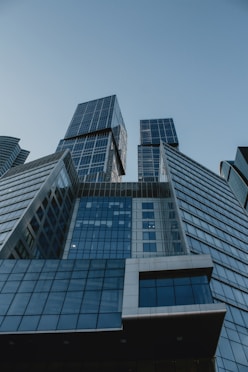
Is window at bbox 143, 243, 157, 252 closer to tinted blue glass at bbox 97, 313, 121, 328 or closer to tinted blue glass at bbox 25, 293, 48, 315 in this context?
tinted blue glass at bbox 25, 293, 48, 315

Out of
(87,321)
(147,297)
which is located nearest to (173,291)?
(147,297)

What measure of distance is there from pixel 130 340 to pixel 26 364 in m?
10.1

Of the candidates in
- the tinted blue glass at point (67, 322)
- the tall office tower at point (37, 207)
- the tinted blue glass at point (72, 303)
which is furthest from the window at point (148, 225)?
the tinted blue glass at point (67, 322)

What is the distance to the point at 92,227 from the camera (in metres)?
67.6

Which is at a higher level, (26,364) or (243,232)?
(243,232)

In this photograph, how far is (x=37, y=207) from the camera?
176 feet

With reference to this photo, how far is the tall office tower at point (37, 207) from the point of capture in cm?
4688

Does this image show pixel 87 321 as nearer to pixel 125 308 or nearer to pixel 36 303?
pixel 125 308

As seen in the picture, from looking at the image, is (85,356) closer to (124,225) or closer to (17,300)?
A: (17,300)

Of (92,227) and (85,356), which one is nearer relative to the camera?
(85,356)

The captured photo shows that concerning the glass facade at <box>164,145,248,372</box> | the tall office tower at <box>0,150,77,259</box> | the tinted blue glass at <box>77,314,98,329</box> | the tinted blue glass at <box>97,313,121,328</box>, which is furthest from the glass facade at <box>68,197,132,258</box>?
the tinted blue glass at <box>97,313,121,328</box>

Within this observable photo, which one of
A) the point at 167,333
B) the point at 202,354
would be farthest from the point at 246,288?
the point at 167,333

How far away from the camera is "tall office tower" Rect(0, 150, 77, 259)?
46875 mm

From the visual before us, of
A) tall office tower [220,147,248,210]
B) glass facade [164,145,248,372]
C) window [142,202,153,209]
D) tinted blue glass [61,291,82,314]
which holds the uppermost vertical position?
tall office tower [220,147,248,210]
